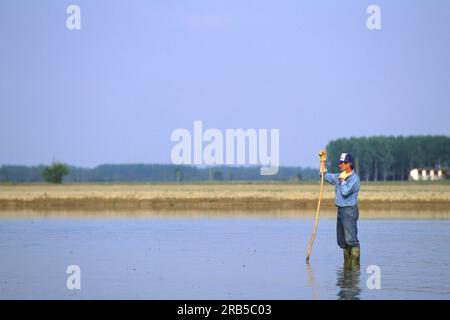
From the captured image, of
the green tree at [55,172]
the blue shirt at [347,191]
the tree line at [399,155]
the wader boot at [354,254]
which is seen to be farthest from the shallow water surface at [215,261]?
the tree line at [399,155]

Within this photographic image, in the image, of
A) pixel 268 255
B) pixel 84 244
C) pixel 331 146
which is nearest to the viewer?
pixel 268 255

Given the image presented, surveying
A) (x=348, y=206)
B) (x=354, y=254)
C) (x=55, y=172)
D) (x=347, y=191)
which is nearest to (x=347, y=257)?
(x=354, y=254)

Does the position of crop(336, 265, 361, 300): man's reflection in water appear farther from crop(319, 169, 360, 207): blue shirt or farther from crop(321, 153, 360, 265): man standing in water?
crop(319, 169, 360, 207): blue shirt

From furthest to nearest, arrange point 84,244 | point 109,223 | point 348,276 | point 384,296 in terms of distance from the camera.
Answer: point 109,223 → point 84,244 → point 348,276 → point 384,296

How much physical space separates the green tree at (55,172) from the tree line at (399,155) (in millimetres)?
64685

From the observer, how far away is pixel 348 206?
18562mm

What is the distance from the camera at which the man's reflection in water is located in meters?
15.3

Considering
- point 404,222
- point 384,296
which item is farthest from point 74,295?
point 404,222

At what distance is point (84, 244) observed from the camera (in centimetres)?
2455

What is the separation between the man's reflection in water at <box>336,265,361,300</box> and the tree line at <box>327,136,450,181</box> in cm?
15367

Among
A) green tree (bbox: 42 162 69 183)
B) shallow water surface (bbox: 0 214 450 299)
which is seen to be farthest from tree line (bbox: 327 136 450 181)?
shallow water surface (bbox: 0 214 450 299)

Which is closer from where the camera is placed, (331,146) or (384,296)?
(384,296)
